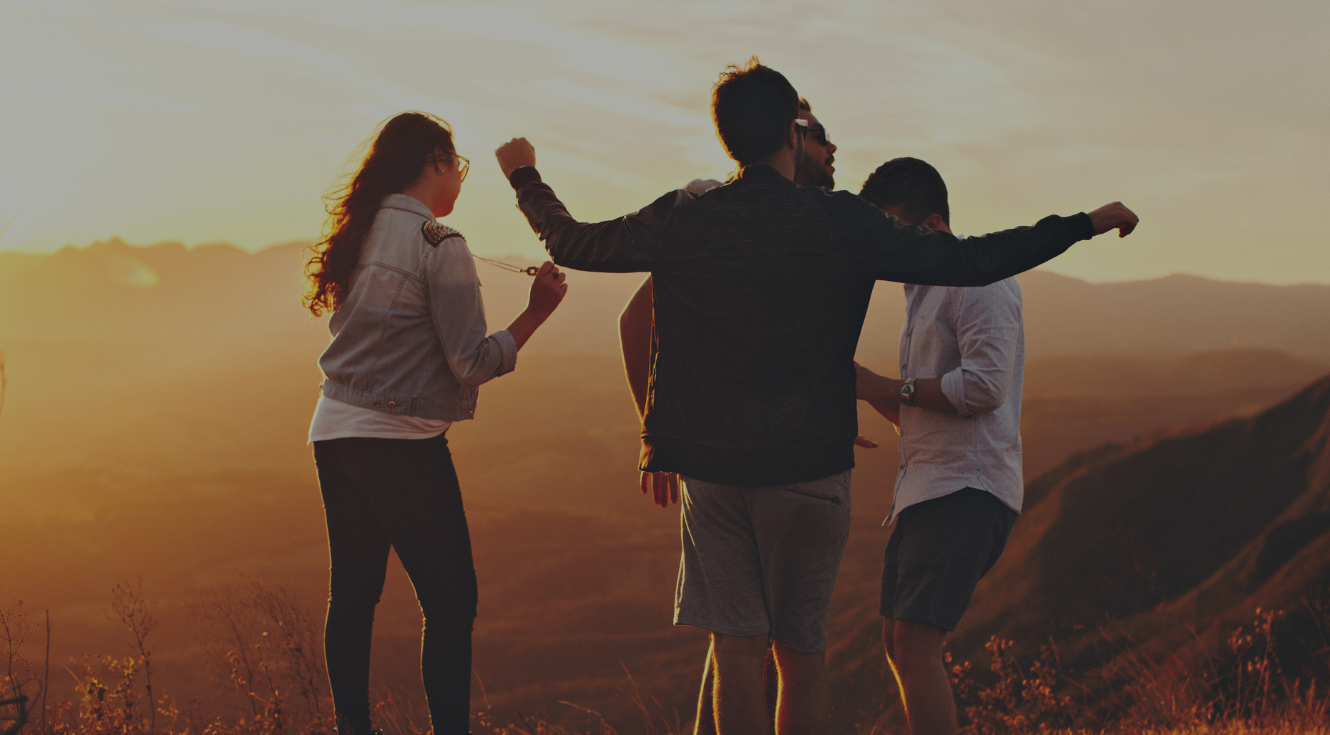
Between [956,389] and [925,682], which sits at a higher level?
[956,389]

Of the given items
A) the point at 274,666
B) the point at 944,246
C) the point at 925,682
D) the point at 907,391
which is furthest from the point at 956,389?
the point at 274,666

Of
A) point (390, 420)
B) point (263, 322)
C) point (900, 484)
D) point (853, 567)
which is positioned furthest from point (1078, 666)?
point (263, 322)

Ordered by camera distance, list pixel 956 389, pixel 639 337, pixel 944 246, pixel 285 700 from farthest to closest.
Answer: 1. pixel 285 700
2. pixel 639 337
3. pixel 956 389
4. pixel 944 246

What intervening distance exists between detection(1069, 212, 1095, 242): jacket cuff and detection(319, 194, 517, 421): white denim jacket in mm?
1426

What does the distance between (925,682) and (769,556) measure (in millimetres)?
639

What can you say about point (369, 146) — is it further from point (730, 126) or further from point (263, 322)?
point (263, 322)

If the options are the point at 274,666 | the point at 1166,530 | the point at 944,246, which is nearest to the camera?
the point at 944,246

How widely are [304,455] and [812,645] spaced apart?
54883mm

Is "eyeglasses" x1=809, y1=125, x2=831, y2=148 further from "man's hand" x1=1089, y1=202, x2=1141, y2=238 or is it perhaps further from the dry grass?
the dry grass

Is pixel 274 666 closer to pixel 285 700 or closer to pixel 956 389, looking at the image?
pixel 285 700

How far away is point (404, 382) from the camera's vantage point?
8.02 ft

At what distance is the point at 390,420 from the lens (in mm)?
2434

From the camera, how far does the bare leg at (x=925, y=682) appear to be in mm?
2334

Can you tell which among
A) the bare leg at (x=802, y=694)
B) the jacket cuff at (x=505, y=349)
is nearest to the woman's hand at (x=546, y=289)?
the jacket cuff at (x=505, y=349)
